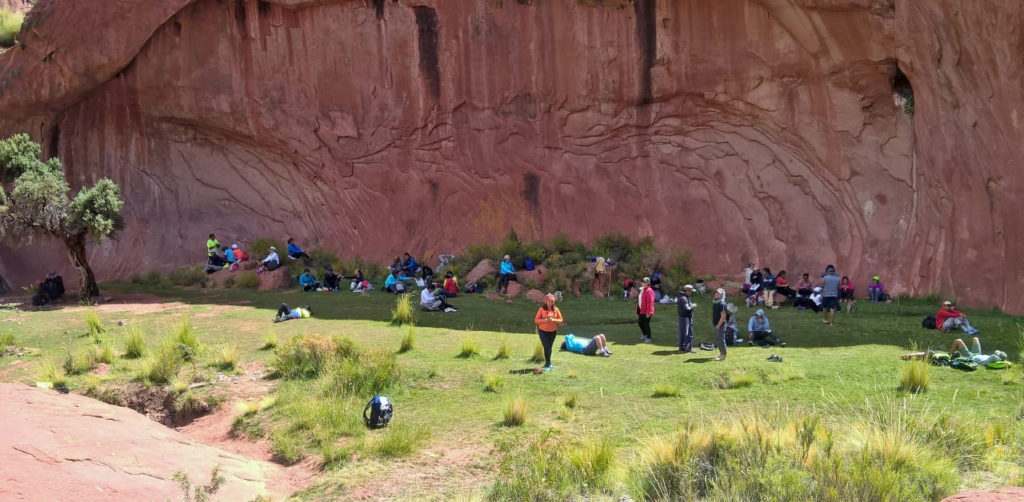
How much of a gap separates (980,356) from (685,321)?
170 inches

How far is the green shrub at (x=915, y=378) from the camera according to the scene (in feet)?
32.6

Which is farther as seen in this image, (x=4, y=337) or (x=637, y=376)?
(x=4, y=337)

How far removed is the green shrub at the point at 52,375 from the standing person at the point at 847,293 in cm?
1579

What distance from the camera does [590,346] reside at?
1377 cm

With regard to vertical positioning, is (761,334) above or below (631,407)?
above

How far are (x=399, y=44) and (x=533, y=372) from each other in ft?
56.8

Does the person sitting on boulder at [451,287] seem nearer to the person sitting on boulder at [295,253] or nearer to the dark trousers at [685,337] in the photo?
the person sitting on boulder at [295,253]

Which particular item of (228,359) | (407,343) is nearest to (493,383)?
(407,343)

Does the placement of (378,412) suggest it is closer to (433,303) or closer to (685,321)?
(685,321)

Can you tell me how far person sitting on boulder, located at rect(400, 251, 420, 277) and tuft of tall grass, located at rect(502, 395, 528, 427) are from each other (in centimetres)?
1436

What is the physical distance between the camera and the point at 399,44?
26.6 meters

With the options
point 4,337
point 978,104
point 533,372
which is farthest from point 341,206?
point 978,104

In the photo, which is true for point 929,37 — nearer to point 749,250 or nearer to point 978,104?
point 978,104

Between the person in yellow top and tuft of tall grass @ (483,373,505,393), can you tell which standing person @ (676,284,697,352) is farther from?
tuft of tall grass @ (483,373,505,393)
